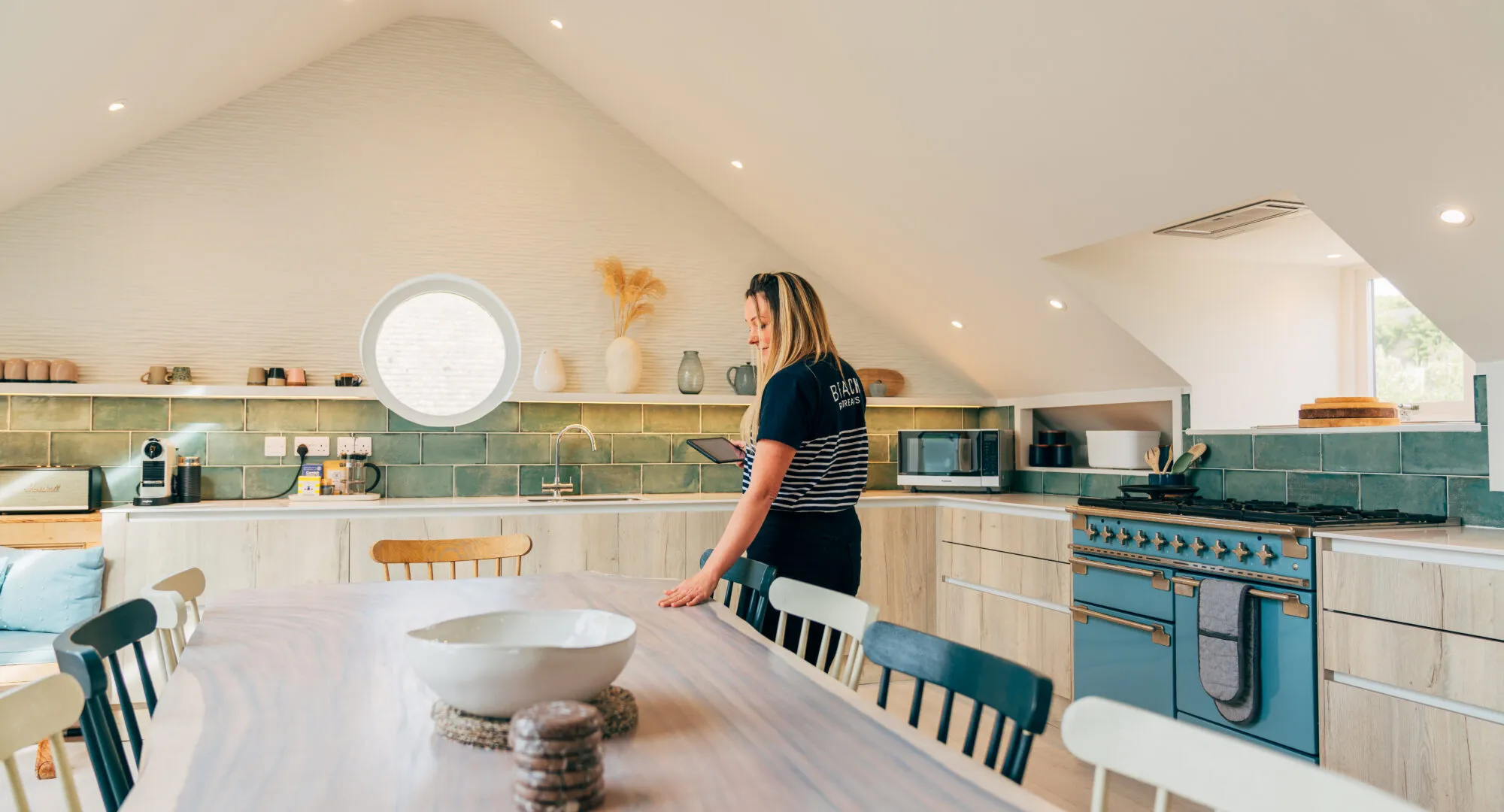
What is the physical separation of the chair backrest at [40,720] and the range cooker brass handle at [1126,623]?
3280mm

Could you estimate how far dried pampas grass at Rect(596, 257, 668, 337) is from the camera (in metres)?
5.00

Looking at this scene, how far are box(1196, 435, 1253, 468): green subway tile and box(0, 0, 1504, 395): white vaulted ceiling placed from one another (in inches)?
13.3

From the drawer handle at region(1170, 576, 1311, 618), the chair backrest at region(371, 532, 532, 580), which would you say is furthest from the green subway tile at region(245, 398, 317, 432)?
the drawer handle at region(1170, 576, 1311, 618)

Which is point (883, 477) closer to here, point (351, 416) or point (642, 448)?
point (642, 448)

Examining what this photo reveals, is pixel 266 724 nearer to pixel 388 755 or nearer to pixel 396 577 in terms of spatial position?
pixel 388 755

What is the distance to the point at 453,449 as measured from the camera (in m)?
4.72

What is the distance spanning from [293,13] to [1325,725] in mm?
4680

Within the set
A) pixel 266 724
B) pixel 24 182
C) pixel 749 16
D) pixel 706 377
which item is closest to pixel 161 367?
pixel 24 182

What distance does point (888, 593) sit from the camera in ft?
15.9

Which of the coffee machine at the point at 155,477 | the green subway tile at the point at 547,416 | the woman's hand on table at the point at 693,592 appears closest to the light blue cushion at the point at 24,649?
the coffee machine at the point at 155,477

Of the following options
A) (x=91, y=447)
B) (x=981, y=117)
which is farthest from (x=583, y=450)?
(x=981, y=117)

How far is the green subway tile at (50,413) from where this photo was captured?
4.18 meters

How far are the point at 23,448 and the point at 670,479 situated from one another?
2.91 metres

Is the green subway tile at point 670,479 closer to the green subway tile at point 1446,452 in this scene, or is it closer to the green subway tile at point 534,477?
the green subway tile at point 534,477
